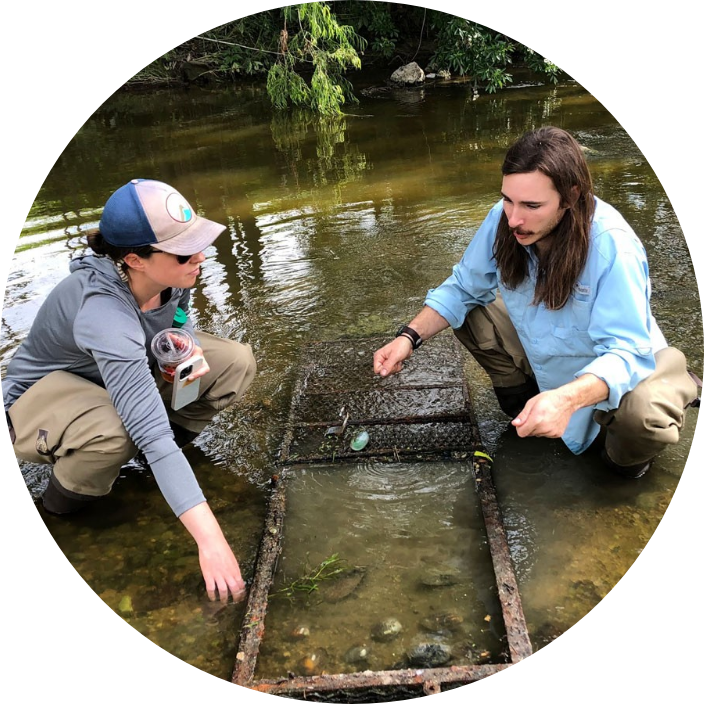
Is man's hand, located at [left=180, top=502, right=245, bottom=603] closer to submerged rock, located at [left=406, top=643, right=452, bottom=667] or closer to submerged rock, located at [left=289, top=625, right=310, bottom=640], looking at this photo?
submerged rock, located at [left=289, top=625, right=310, bottom=640]

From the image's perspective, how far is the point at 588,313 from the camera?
7.51 ft

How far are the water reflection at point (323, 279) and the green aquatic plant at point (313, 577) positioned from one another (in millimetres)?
189

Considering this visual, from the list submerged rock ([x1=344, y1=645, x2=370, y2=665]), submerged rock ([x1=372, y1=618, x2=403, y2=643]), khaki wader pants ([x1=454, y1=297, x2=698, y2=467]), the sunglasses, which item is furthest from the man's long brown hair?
submerged rock ([x1=344, y1=645, x2=370, y2=665])

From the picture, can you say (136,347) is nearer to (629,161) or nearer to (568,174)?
(568,174)

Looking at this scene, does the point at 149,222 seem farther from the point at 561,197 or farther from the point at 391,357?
the point at 561,197

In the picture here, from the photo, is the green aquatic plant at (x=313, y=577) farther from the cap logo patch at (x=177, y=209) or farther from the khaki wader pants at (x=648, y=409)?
the cap logo patch at (x=177, y=209)

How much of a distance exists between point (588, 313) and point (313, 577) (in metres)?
1.36

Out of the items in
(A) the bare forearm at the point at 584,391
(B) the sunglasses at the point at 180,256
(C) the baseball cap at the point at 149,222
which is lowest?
(A) the bare forearm at the point at 584,391

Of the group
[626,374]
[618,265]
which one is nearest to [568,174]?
[618,265]

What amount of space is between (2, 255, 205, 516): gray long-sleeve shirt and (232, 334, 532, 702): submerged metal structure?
552 mm

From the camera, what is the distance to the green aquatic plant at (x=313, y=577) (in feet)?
7.20

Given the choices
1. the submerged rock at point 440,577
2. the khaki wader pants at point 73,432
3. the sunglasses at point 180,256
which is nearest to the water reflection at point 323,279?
the submerged rock at point 440,577

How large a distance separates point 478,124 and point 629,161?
3.07 meters

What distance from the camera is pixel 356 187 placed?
630cm
